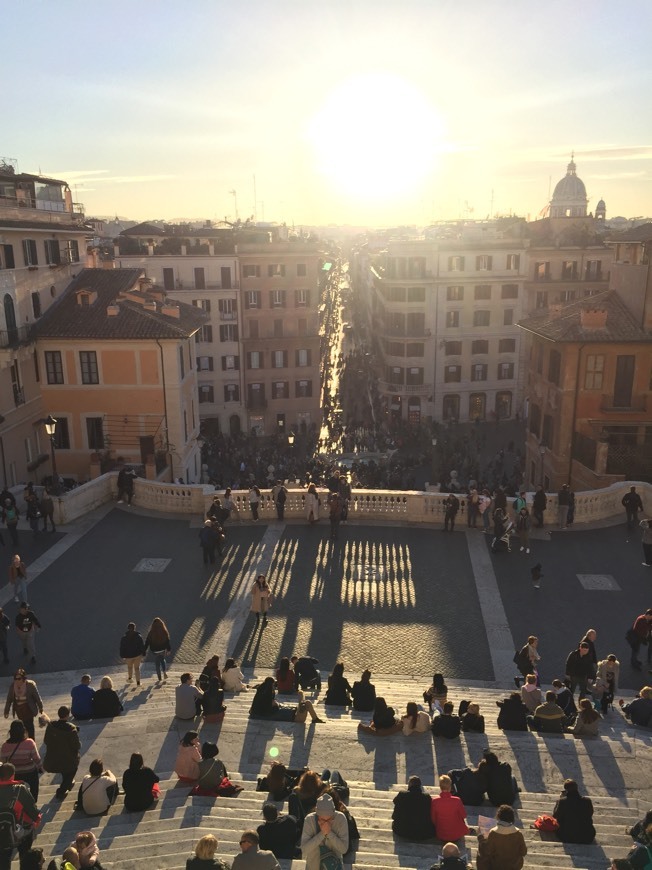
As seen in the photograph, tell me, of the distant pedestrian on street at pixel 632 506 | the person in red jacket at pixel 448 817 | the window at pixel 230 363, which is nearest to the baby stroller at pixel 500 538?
the distant pedestrian on street at pixel 632 506

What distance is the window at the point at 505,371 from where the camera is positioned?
219 ft

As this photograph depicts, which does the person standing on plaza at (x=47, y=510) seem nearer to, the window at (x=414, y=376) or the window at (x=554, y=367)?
the window at (x=554, y=367)

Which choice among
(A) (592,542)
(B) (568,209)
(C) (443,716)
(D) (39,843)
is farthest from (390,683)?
(B) (568,209)

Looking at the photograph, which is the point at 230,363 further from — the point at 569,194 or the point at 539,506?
the point at 569,194

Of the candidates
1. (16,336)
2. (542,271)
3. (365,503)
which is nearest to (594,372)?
(365,503)

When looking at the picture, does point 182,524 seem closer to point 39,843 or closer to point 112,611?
point 112,611

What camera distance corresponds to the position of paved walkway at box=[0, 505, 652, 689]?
61.5ft

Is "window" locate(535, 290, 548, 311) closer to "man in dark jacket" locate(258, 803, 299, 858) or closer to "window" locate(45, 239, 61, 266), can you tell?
"window" locate(45, 239, 61, 266)

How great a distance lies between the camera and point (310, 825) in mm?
8656

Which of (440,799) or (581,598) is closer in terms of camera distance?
(440,799)

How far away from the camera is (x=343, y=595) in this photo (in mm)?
21719

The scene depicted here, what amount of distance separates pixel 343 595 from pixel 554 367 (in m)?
18.9

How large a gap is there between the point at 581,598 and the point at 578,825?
11595mm

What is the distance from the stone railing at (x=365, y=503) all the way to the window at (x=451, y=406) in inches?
1526
